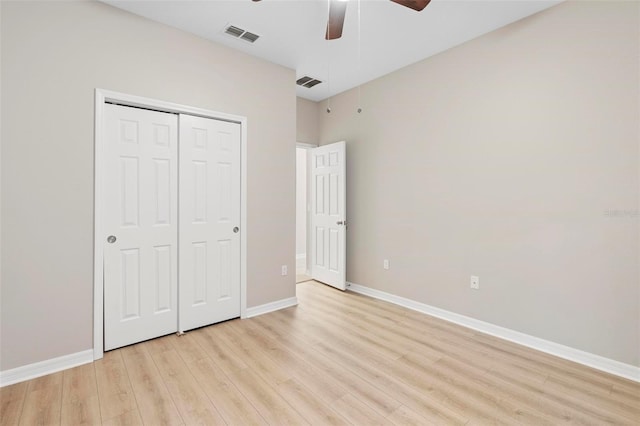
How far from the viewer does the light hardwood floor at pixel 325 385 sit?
178cm

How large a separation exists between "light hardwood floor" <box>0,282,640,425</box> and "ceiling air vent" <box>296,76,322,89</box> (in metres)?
3.04

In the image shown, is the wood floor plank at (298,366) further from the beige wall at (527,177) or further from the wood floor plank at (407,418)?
the beige wall at (527,177)

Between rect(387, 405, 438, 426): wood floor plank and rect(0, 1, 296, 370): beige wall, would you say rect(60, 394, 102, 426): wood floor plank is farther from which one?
rect(387, 405, 438, 426): wood floor plank

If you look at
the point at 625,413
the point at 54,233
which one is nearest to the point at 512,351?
the point at 625,413

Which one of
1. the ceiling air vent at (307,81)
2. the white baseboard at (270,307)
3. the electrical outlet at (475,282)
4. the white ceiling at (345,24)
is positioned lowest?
the white baseboard at (270,307)

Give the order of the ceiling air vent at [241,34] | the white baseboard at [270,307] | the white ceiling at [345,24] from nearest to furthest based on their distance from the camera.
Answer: the white ceiling at [345,24] → the ceiling air vent at [241,34] → the white baseboard at [270,307]

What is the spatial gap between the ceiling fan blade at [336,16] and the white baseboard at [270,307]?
2.69m

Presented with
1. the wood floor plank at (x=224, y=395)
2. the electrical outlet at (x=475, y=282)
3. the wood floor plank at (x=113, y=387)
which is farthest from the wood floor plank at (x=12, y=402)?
the electrical outlet at (x=475, y=282)

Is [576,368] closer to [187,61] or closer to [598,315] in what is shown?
[598,315]

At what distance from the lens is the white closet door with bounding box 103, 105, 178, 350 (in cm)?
252

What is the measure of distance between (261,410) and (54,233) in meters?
1.95

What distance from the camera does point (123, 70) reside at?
254cm

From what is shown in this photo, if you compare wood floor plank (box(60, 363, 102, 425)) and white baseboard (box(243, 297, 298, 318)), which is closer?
wood floor plank (box(60, 363, 102, 425))

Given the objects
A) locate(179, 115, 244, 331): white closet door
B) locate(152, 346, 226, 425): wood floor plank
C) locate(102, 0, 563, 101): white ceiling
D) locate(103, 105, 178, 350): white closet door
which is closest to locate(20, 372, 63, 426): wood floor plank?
locate(103, 105, 178, 350): white closet door
